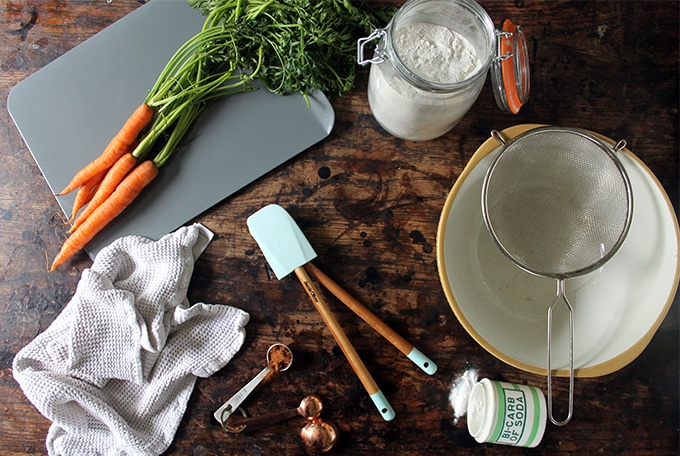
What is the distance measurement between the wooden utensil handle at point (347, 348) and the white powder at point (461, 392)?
129 mm

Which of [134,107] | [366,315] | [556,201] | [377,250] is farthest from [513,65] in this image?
[134,107]

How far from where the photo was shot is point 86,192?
3.31 feet

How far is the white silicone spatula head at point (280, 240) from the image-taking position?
0.96 metres

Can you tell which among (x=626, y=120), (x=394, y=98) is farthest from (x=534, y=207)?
(x=394, y=98)

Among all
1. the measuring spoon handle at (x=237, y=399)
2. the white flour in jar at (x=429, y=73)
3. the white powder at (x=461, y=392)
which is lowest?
the white powder at (x=461, y=392)

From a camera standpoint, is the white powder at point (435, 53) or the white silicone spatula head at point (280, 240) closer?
the white powder at point (435, 53)

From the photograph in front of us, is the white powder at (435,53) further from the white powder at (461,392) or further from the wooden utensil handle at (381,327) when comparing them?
the white powder at (461,392)

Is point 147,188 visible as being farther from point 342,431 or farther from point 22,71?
point 342,431

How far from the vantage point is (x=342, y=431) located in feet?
3.21

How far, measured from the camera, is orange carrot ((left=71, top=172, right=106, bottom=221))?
1.00 meters

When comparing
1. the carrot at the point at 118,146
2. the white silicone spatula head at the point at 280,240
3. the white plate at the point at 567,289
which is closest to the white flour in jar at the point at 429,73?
the white plate at the point at 567,289

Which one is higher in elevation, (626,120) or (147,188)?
(147,188)

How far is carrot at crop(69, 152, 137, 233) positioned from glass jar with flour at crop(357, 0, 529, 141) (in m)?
0.50

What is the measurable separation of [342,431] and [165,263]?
18.9 inches
